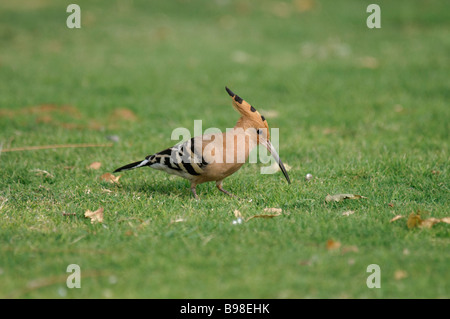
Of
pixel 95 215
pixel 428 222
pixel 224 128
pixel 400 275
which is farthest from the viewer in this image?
pixel 224 128

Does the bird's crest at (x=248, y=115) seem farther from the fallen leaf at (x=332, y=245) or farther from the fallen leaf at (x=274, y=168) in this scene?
→ the fallen leaf at (x=332, y=245)

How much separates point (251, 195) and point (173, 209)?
775 millimetres

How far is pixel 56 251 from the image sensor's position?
3785mm

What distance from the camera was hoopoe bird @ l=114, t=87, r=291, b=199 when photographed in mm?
4719

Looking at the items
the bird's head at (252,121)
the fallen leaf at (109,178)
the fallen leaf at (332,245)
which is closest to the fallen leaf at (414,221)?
the fallen leaf at (332,245)

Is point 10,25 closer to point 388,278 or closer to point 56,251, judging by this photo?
point 56,251

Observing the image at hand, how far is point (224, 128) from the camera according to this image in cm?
719

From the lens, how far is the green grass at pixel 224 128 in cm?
353

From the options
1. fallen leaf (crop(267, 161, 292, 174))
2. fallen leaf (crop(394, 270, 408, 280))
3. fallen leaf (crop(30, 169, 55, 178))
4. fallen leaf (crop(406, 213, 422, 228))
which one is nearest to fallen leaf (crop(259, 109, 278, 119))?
fallen leaf (crop(267, 161, 292, 174))

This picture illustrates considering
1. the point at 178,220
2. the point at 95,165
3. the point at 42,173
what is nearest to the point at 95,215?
the point at 178,220

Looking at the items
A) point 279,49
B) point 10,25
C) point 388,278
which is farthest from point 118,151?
point 10,25

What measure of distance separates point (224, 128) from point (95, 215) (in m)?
3.03

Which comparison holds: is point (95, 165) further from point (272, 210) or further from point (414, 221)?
point (414, 221)
